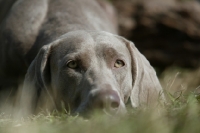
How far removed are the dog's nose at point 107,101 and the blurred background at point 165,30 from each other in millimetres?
4990

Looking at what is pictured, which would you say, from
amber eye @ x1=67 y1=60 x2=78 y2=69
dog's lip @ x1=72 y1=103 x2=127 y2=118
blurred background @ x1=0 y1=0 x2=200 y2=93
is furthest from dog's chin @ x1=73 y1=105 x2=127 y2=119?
blurred background @ x1=0 y1=0 x2=200 y2=93

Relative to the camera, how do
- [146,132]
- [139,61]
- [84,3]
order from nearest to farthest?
[146,132] → [139,61] → [84,3]

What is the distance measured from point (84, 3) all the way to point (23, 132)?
11.9 ft

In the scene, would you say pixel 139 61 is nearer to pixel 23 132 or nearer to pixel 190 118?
pixel 190 118

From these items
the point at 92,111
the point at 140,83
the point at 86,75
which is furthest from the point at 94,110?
the point at 140,83

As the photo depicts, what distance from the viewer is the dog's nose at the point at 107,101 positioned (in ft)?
12.7

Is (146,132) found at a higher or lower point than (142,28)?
higher

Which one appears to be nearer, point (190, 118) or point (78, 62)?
point (190, 118)

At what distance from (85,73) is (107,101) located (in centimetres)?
56

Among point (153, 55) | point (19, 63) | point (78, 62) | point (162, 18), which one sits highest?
point (78, 62)

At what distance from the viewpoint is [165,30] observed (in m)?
9.16

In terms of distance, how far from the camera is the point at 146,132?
294cm

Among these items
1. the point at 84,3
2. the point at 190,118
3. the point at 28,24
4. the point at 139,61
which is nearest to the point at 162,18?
the point at 84,3

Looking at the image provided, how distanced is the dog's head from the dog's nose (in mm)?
142
